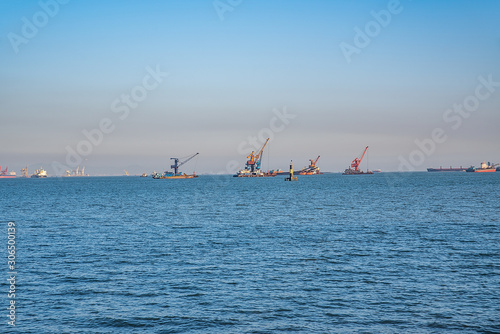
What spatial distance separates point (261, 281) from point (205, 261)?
7.86 metres

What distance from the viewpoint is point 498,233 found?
51875mm

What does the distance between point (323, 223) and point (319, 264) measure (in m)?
27.9

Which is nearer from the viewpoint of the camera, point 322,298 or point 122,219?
point 322,298

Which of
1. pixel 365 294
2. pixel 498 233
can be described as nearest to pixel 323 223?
pixel 498 233

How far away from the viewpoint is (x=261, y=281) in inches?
1248

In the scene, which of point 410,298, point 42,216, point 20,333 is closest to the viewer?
point 20,333

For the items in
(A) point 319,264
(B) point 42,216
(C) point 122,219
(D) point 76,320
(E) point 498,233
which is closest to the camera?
(D) point 76,320

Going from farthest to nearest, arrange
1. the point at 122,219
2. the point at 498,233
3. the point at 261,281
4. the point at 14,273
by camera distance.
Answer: the point at 122,219
the point at 498,233
the point at 14,273
the point at 261,281

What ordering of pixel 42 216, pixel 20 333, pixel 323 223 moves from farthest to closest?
pixel 42 216 < pixel 323 223 < pixel 20 333

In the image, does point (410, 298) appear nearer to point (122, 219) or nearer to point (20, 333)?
point (20, 333)

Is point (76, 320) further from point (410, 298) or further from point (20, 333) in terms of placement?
point (410, 298)

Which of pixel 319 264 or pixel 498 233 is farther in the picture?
pixel 498 233

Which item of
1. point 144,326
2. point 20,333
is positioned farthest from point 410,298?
point 20,333

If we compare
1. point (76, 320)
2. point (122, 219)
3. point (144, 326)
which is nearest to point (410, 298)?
point (144, 326)
